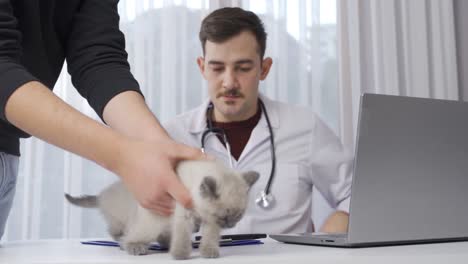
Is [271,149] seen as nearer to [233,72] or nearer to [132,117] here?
[233,72]

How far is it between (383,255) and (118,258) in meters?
0.34

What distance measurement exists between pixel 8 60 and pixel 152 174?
289 millimetres

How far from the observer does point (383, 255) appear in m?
0.65

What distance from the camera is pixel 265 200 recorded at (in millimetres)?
1737

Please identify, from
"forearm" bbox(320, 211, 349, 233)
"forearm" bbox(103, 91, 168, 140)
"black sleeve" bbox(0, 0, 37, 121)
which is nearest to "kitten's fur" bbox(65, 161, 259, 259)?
"forearm" bbox(103, 91, 168, 140)

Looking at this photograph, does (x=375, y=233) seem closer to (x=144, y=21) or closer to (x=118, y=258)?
(x=118, y=258)

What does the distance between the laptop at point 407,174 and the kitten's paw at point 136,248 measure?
30cm

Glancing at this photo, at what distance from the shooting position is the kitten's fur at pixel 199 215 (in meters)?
0.65

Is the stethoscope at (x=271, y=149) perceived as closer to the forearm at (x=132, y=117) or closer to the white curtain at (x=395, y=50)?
the white curtain at (x=395, y=50)

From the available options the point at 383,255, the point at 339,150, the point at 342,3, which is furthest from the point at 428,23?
the point at 383,255

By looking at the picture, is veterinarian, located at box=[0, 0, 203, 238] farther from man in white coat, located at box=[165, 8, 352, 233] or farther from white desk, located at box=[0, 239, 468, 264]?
man in white coat, located at box=[165, 8, 352, 233]

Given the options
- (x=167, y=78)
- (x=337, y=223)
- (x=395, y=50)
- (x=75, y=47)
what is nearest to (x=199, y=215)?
(x=75, y=47)

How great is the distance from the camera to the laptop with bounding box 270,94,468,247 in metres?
0.77

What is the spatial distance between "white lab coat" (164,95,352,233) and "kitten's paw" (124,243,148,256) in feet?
3.40
